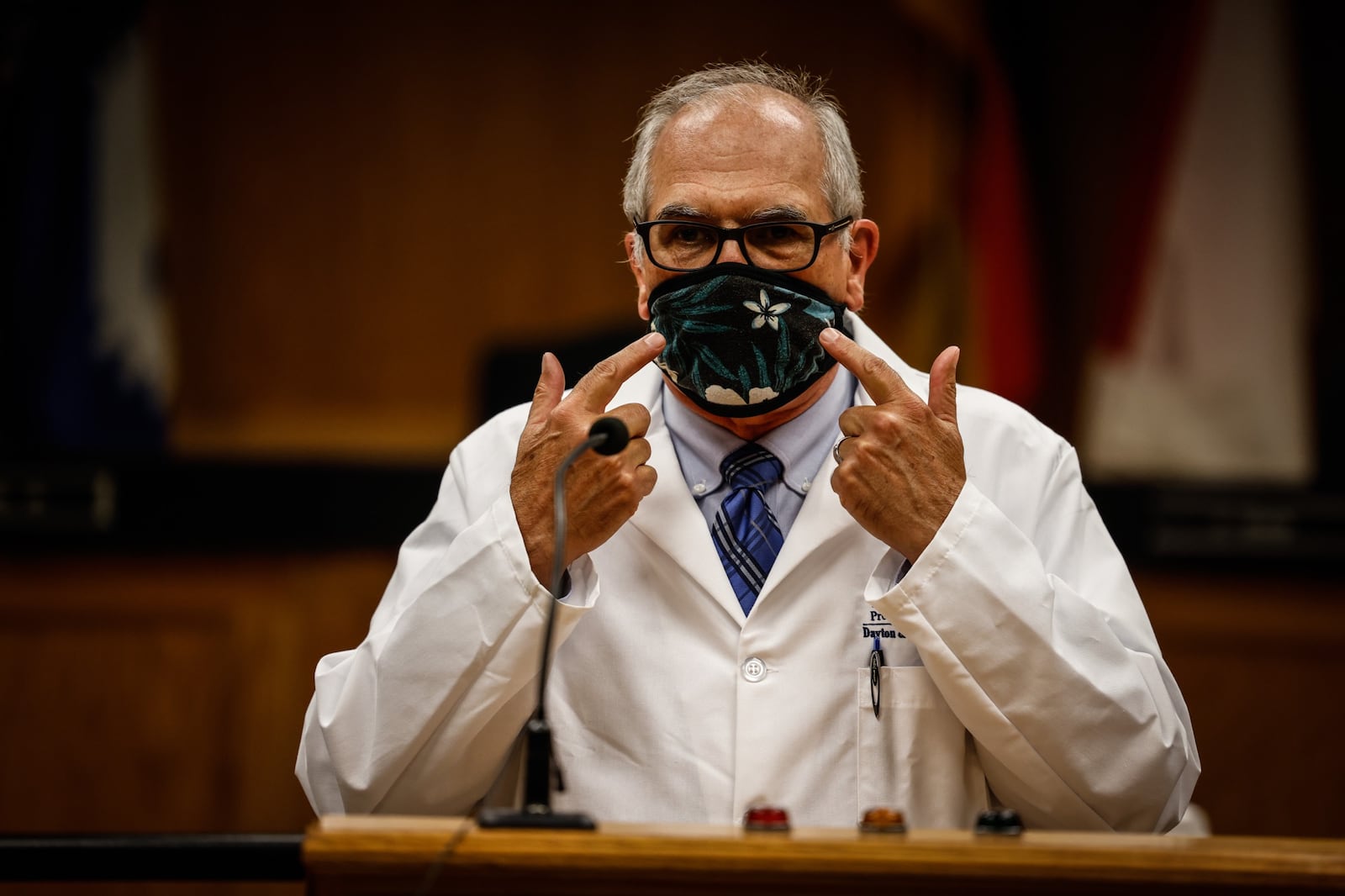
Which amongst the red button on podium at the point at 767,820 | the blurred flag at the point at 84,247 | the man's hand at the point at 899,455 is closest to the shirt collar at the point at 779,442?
the man's hand at the point at 899,455

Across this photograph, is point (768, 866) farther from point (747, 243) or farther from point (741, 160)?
point (741, 160)

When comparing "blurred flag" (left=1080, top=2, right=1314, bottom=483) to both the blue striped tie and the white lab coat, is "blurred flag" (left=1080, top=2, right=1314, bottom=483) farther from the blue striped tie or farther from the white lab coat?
the blue striped tie

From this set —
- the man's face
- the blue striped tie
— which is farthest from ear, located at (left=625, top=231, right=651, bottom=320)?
the blue striped tie

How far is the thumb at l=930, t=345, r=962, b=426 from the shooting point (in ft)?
6.12

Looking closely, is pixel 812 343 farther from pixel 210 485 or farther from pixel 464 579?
pixel 210 485

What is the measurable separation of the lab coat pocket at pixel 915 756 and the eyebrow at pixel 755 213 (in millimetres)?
666

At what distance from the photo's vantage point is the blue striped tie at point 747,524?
80.0 inches

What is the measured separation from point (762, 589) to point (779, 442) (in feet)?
0.85

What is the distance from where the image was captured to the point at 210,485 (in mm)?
4141

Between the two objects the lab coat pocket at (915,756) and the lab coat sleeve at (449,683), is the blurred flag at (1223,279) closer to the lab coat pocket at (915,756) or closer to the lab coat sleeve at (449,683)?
the lab coat pocket at (915,756)

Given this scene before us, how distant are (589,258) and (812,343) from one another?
2503 millimetres

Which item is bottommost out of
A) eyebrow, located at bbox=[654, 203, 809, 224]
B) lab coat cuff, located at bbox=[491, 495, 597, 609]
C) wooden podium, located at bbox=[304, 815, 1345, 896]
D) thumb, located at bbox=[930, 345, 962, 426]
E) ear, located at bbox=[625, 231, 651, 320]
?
wooden podium, located at bbox=[304, 815, 1345, 896]

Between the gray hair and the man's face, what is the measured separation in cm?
2

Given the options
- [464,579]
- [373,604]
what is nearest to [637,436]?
[464,579]
